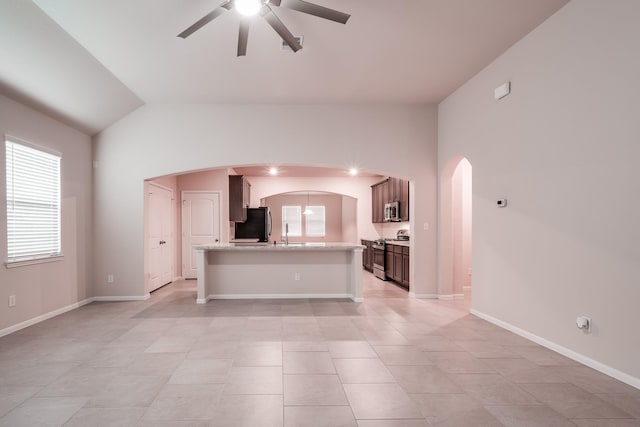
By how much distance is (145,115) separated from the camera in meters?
5.80

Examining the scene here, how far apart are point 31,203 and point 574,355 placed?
6.18 metres

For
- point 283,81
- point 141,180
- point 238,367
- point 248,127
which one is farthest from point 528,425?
point 141,180

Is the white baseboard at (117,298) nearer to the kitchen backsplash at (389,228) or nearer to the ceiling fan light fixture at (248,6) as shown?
the ceiling fan light fixture at (248,6)

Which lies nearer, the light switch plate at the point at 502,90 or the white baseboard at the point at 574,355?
the white baseboard at the point at 574,355

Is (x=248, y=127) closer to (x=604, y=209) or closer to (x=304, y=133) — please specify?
(x=304, y=133)

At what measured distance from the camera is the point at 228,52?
4.13 m

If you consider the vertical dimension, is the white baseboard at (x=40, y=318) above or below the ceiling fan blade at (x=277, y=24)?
below

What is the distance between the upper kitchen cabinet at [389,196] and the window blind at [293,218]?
3.71m

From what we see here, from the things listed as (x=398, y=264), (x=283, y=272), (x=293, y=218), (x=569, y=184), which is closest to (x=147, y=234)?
(x=283, y=272)

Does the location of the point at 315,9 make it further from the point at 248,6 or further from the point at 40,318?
the point at 40,318

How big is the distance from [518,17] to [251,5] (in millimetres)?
2639

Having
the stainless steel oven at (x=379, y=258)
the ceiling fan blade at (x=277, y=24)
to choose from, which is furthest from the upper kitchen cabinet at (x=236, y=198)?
the ceiling fan blade at (x=277, y=24)

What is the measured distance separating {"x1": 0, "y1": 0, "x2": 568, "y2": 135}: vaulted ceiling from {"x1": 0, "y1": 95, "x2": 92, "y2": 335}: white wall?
23cm

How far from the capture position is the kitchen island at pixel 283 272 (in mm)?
5844
